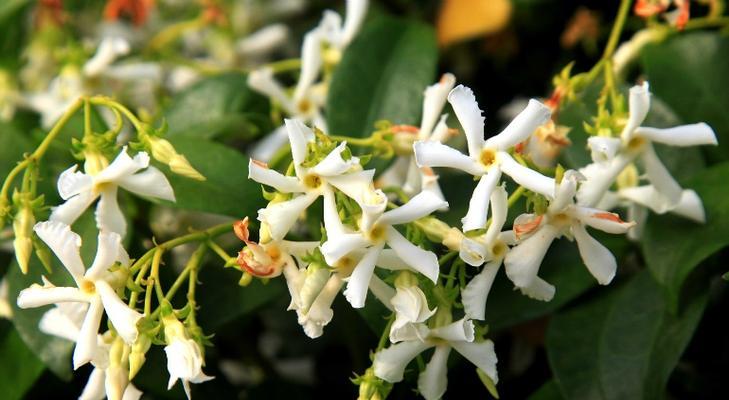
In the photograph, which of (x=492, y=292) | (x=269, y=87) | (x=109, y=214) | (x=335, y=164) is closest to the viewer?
(x=335, y=164)

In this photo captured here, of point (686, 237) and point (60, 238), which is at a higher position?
point (60, 238)

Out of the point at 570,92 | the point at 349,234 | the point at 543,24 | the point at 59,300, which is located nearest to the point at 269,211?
the point at 349,234

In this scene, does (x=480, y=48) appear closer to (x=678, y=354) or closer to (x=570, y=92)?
(x=570, y=92)

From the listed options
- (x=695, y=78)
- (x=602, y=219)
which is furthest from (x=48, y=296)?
(x=695, y=78)

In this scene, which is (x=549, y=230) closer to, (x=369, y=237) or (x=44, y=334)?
(x=369, y=237)

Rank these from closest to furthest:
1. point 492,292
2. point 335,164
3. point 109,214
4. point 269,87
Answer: point 335,164 < point 109,214 < point 492,292 < point 269,87

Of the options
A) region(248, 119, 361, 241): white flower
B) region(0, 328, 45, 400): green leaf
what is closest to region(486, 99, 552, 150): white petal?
region(248, 119, 361, 241): white flower

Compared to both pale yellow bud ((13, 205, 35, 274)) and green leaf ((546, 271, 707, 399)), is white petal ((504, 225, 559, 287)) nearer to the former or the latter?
green leaf ((546, 271, 707, 399))
